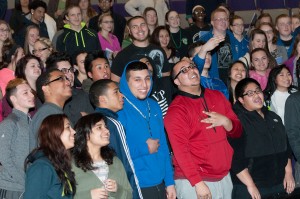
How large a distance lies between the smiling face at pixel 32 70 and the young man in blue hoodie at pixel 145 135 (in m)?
1.19

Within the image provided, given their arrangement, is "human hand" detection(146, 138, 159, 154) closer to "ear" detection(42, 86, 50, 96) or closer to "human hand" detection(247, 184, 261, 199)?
"ear" detection(42, 86, 50, 96)

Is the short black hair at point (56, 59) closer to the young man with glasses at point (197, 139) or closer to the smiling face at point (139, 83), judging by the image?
the smiling face at point (139, 83)

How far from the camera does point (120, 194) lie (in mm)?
4645

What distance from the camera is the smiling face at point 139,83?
17.0ft

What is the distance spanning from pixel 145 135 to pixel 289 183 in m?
1.61

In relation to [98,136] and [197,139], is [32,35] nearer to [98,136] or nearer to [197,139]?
[197,139]

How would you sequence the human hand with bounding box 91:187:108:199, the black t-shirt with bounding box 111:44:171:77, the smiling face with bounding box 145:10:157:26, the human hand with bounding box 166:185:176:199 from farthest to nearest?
the smiling face with bounding box 145:10:157:26 → the black t-shirt with bounding box 111:44:171:77 → the human hand with bounding box 166:185:176:199 → the human hand with bounding box 91:187:108:199

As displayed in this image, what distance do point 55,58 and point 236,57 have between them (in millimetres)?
2881

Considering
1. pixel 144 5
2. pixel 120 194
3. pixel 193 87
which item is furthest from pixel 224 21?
pixel 120 194

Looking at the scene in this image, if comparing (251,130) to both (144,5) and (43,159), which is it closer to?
(43,159)

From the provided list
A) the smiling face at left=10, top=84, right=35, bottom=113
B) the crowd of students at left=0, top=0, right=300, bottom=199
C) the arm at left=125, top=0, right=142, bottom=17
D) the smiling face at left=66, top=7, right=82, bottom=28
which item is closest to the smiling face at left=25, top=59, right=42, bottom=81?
the crowd of students at left=0, top=0, right=300, bottom=199

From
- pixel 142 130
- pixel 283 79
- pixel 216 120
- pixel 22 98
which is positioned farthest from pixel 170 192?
pixel 283 79

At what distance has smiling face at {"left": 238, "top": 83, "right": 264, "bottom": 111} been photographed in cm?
579

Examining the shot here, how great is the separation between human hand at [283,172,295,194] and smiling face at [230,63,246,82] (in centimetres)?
128
